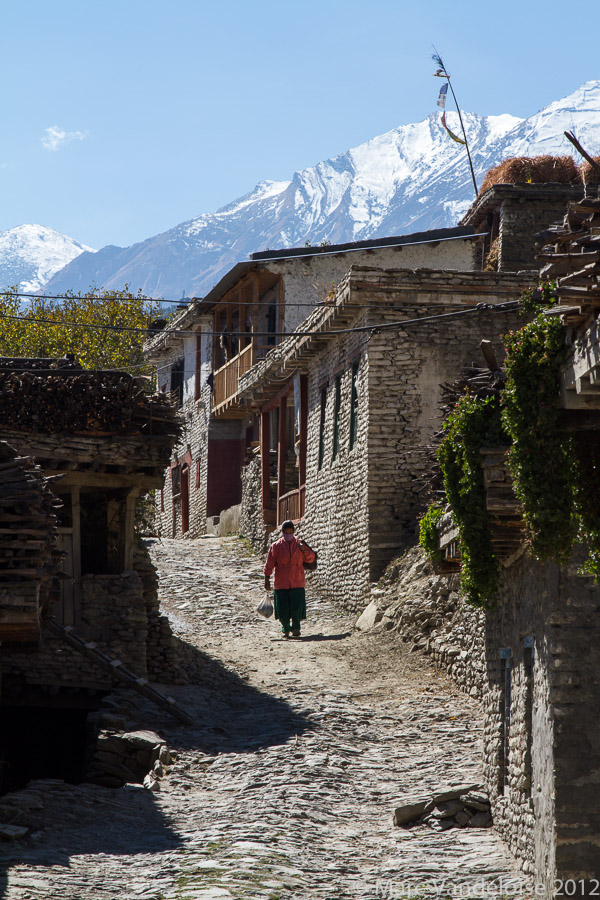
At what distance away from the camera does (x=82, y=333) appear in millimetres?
36656

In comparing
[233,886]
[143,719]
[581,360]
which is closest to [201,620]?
[143,719]

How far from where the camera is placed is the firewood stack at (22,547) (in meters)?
10.7

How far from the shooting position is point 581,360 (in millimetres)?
7184

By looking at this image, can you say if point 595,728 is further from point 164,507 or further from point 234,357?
point 164,507

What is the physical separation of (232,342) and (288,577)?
48.5 feet

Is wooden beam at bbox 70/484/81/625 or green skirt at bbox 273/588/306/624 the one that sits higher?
wooden beam at bbox 70/484/81/625

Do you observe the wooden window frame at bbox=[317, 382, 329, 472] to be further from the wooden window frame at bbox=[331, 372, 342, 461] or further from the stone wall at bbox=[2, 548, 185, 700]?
the stone wall at bbox=[2, 548, 185, 700]

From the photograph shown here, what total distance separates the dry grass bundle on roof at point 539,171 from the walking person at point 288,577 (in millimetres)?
12063

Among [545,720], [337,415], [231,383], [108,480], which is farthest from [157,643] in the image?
[231,383]

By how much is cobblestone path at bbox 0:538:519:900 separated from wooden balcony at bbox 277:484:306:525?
20.3 ft

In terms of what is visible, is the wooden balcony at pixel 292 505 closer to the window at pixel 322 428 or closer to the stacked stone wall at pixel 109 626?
the window at pixel 322 428

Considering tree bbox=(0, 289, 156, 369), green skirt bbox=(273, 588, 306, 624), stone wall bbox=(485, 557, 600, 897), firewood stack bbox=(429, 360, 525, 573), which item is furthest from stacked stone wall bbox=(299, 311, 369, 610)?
tree bbox=(0, 289, 156, 369)

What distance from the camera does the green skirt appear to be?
18.1 meters

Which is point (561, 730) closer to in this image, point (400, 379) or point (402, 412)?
point (402, 412)
